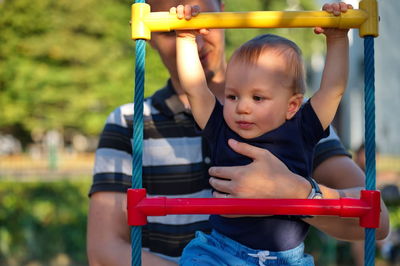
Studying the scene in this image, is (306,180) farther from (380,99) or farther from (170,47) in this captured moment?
(380,99)

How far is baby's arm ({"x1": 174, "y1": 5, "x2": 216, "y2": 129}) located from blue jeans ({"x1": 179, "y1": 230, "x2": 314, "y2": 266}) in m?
0.42

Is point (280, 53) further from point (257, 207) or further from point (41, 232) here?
point (41, 232)

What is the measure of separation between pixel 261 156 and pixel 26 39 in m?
24.2

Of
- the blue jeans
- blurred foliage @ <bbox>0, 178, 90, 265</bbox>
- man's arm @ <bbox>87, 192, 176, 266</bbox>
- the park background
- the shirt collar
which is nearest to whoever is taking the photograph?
the blue jeans

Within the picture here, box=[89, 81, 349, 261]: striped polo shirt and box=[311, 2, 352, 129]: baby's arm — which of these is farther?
box=[89, 81, 349, 261]: striped polo shirt

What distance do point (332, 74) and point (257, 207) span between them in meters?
0.54

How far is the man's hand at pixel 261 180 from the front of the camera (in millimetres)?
1688

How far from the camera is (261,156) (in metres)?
1.73

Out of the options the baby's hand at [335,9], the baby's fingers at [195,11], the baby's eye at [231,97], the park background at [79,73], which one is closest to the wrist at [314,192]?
the baby's eye at [231,97]

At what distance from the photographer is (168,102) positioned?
231 centimetres

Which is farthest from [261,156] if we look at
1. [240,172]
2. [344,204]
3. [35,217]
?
[35,217]

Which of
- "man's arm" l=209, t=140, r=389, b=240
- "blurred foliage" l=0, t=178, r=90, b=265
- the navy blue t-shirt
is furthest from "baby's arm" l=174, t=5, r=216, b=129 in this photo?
"blurred foliage" l=0, t=178, r=90, b=265

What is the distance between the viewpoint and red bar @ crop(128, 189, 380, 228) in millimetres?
1541

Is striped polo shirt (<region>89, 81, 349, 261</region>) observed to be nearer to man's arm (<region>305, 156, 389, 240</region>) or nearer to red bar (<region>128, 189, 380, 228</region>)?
man's arm (<region>305, 156, 389, 240</region>)
